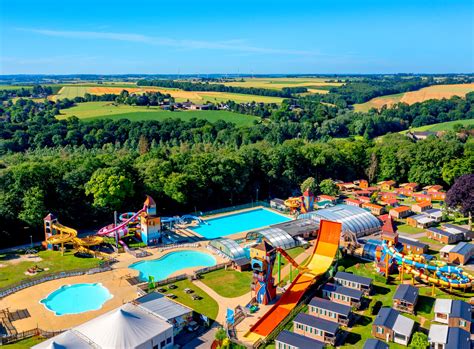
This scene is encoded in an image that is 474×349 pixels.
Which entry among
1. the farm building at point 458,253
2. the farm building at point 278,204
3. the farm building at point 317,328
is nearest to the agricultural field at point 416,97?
the farm building at point 278,204

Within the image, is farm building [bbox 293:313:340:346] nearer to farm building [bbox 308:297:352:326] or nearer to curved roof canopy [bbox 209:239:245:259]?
farm building [bbox 308:297:352:326]

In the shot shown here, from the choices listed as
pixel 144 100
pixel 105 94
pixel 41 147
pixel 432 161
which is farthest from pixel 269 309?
pixel 105 94

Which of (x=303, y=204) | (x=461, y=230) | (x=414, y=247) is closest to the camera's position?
(x=414, y=247)

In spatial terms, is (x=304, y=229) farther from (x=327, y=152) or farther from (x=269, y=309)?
(x=327, y=152)

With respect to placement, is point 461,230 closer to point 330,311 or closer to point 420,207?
point 420,207

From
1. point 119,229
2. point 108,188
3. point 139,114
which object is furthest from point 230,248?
point 139,114

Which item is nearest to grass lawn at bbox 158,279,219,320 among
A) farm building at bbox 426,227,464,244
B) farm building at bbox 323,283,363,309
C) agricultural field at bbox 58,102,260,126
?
farm building at bbox 323,283,363,309

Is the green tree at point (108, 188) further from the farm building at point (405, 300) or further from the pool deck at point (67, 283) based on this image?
the farm building at point (405, 300)
